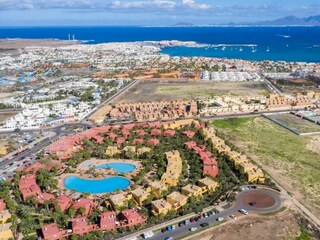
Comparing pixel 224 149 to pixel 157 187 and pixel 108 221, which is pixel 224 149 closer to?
pixel 157 187

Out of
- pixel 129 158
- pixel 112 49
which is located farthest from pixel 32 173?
pixel 112 49

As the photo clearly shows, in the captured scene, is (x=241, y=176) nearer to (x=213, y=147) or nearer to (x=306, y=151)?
(x=213, y=147)

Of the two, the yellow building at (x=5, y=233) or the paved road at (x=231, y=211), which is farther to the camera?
the paved road at (x=231, y=211)

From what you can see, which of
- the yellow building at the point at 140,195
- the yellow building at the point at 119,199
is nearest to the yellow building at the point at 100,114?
the yellow building at the point at 140,195

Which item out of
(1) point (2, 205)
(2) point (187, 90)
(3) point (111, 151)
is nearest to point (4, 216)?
(1) point (2, 205)

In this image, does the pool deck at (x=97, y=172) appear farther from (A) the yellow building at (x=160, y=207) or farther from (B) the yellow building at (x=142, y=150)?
(A) the yellow building at (x=160, y=207)

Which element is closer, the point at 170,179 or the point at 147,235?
the point at 147,235

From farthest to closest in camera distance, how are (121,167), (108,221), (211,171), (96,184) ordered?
(121,167), (211,171), (96,184), (108,221)

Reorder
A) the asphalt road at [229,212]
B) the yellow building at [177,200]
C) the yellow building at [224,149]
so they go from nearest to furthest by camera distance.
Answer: the asphalt road at [229,212] → the yellow building at [177,200] → the yellow building at [224,149]
